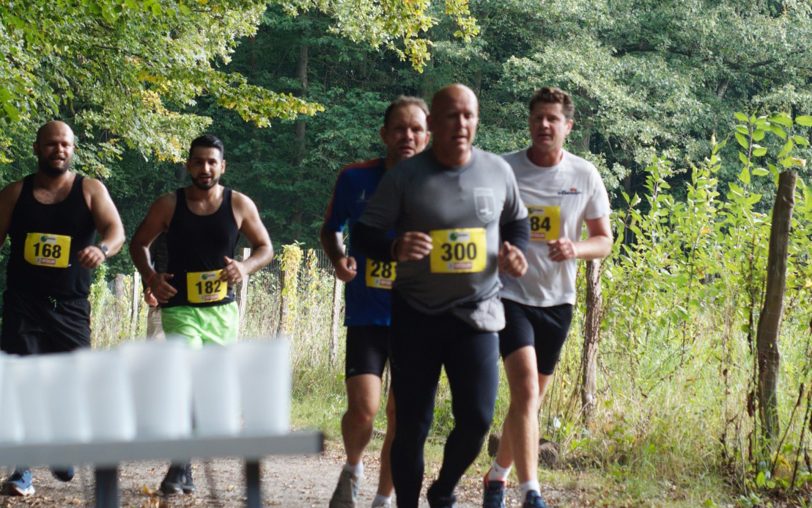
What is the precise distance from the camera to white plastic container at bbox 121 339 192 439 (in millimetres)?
3061

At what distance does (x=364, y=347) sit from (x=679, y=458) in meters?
2.65

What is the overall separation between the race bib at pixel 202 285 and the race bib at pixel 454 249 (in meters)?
1.97

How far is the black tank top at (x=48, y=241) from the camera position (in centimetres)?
725

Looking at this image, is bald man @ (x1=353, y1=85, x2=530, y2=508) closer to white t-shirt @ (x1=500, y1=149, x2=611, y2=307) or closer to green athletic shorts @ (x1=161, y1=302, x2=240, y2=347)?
white t-shirt @ (x1=500, y1=149, x2=611, y2=307)

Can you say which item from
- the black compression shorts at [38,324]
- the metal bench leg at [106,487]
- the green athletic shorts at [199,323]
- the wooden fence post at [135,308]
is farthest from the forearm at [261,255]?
the wooden fence post at [135,308]

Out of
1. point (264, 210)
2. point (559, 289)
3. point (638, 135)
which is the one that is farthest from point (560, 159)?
point (264, 210)

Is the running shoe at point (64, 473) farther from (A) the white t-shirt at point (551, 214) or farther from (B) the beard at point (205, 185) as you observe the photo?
(A) the white t-shirt at point (551, 214)

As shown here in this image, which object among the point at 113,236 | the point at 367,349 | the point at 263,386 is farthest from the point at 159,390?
the point at 113,236

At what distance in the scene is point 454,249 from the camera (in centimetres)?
536

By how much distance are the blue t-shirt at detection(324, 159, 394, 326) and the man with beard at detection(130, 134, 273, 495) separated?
0.64 m

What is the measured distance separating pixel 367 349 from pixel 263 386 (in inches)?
127

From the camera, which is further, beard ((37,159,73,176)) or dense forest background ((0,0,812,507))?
dense forest background ((0,0,812,507))

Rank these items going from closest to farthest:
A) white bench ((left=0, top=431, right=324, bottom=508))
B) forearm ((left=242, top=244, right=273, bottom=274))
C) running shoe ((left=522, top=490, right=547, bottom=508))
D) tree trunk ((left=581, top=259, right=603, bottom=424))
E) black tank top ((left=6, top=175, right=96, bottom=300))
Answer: white bench ((left=0, top=431, right=324, bottom=508)) → running shoe ((left=522, top=490, right=547, bottom=508)) → forearm ((left=242, top=244, right=273, bottom=274)) → black tank top ((left=6, top=175, right=96, bottom=300)) → tree trunk ((left=581, top=259, right=603, bottom=424))

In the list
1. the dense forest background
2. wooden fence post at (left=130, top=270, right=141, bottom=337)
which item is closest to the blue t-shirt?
the dense forest background
